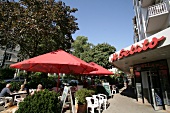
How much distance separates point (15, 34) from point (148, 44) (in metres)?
10.8

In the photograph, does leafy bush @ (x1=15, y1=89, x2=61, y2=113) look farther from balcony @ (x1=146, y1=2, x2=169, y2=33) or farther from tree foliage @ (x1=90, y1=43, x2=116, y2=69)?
tree foliage @ (x1=90, y1=43, x2=116, y2=69)

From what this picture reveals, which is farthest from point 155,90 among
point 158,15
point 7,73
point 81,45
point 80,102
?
point 81,45

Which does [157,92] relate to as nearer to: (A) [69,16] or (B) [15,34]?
(A) [69,16]

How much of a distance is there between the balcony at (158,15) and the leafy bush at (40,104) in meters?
10.2

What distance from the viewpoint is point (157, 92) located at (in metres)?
8.64

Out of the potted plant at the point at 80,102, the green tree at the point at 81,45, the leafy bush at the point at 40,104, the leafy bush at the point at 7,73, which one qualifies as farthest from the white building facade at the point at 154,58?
the green tree at the point at 81,45

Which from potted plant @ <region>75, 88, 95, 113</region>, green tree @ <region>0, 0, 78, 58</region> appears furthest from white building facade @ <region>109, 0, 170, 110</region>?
green tree @ <region>0, 0, 78, 58</region>

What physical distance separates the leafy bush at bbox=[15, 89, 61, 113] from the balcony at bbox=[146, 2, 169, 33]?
33.6ft

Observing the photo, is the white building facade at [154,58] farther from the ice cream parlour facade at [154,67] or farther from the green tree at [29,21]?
the green tree at [29,21]

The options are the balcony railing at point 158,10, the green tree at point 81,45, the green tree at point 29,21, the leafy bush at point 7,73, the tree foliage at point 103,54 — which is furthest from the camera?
the green tree at point 81,45

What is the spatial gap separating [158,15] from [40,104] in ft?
35.6

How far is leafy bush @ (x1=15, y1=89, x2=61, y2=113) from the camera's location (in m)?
4.42

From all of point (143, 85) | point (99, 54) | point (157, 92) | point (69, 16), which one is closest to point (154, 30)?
point (143, 85)

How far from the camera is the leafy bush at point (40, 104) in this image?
174 inches
